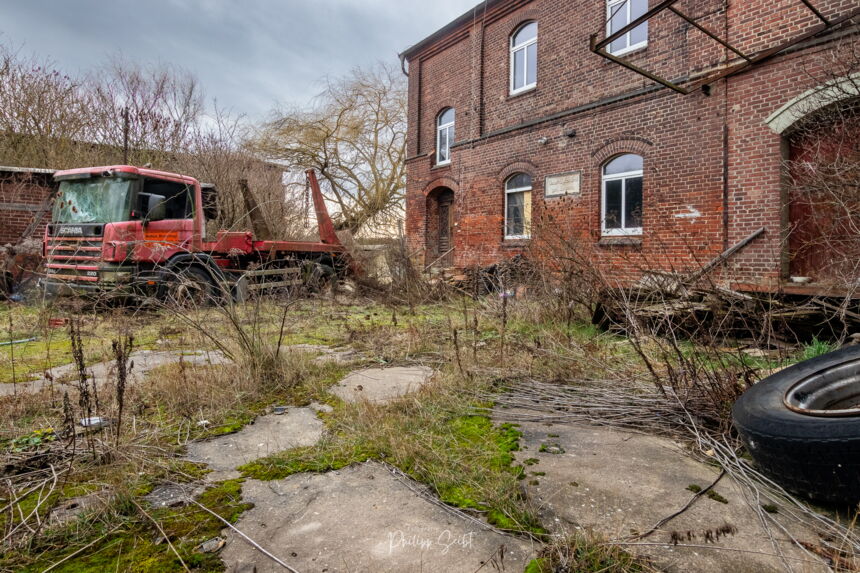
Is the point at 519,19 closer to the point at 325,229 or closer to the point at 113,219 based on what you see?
the point at 325,229

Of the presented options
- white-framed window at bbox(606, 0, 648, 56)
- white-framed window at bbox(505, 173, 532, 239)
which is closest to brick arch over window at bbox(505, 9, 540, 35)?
white-framed window at bbox(606, 0, 648, 56)

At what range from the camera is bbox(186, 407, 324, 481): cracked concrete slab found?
2.55 metres

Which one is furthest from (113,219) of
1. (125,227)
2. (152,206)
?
(152,206)

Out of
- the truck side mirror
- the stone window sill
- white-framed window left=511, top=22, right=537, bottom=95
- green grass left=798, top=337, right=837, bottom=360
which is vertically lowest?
green grass left=798, top=337, right=837, bottom=360

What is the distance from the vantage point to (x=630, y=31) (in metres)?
11.1

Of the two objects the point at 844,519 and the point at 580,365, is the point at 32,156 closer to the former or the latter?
the point at 580,365

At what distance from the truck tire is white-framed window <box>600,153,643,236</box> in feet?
27.2

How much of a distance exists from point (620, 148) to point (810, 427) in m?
10.0

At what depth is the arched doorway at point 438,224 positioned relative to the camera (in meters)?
17.1

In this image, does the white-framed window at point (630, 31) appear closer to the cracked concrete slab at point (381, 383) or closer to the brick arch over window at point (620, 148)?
the brick arch over window at point (620, 148)

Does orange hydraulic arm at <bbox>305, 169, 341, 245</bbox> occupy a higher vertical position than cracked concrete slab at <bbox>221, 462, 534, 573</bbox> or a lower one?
higher

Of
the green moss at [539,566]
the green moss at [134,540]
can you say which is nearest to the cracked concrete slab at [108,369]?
the green moss at [134,540]

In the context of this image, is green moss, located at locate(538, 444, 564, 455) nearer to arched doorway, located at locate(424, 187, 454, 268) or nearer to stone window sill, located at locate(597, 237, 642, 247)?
stone window sill, located at locate(597, 237, 642, 247)

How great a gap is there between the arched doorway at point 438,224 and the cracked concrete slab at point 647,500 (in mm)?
14445
